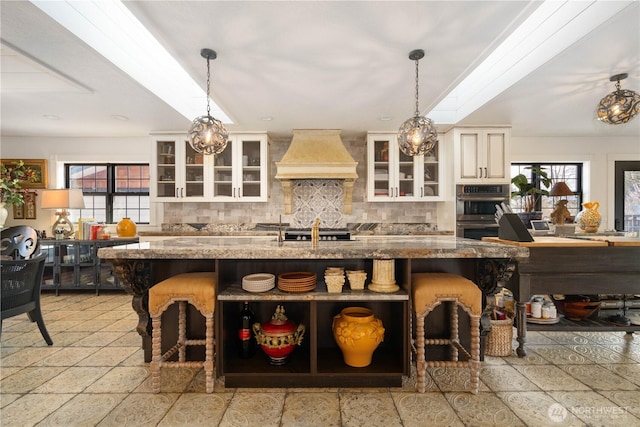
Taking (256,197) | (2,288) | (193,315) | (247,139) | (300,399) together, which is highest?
(247,139)

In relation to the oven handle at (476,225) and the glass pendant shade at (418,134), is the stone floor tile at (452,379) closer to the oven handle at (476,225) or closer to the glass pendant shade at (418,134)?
the glass pendant shade at (418,134)

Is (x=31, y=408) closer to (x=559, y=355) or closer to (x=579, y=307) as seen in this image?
(x=559, y=355)

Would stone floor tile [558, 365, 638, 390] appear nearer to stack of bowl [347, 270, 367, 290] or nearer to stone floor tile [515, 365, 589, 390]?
stone floor tile [515, 365, 589, 390]

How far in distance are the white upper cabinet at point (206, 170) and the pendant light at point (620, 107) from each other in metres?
3.92

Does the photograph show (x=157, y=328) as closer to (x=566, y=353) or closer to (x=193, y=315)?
(x=193, y=315)

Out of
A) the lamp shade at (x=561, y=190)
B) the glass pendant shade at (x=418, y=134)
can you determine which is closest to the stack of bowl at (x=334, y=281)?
the glass pendant shade at (x=418, y=134)

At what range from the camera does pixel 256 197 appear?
16.0 feet

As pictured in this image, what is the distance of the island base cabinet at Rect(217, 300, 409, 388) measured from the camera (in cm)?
197

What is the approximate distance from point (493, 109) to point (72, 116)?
5348mm

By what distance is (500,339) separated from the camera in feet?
8.08

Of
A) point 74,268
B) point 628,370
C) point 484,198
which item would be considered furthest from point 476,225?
point 74,268

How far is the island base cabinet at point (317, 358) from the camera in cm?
197

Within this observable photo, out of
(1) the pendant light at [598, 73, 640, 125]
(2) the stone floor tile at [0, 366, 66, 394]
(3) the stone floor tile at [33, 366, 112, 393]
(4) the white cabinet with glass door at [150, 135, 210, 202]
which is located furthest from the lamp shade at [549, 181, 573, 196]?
(2) the stone floor tile at [0, 366, 66, 394]

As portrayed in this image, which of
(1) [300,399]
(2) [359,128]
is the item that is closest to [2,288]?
(1) [300,399]
